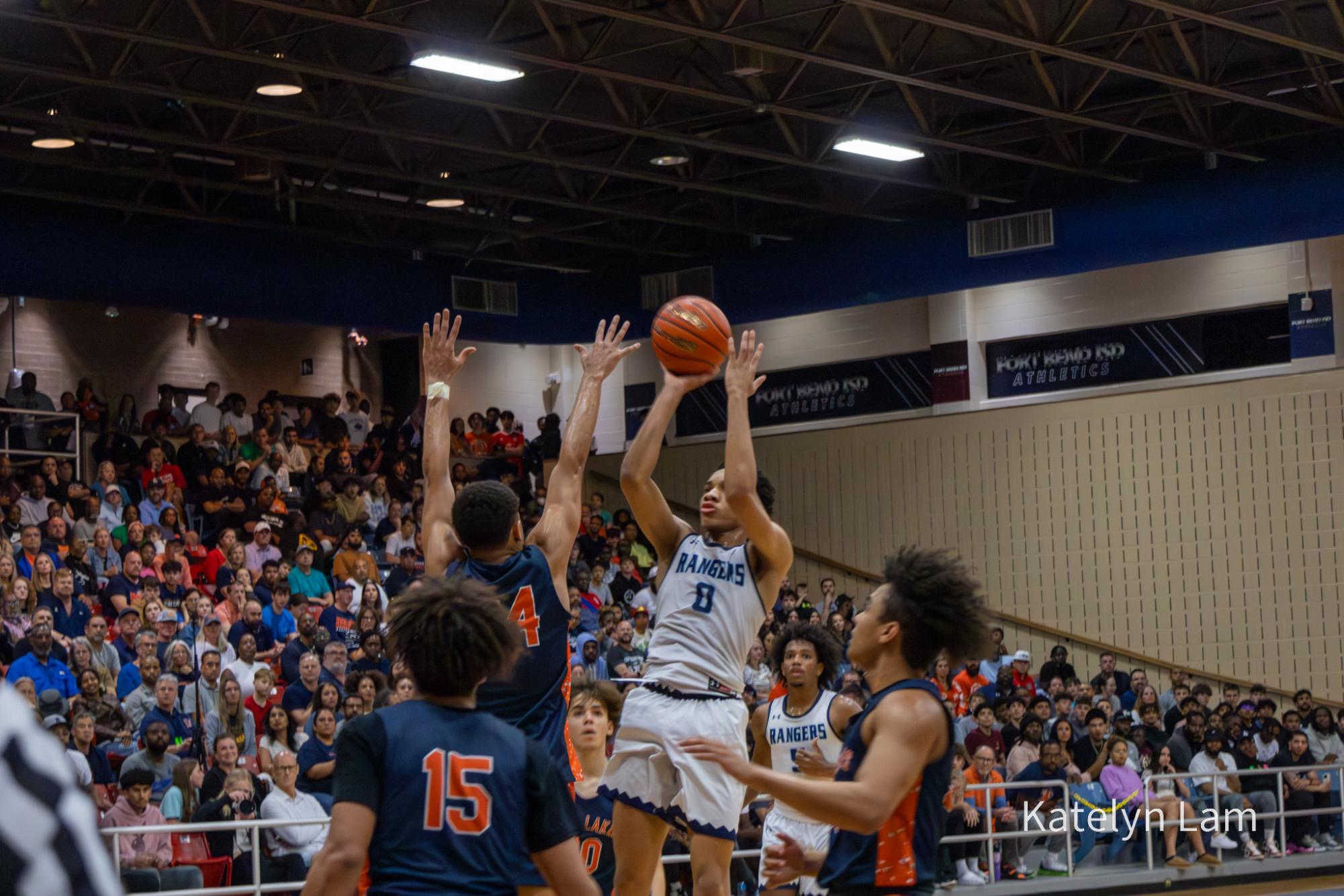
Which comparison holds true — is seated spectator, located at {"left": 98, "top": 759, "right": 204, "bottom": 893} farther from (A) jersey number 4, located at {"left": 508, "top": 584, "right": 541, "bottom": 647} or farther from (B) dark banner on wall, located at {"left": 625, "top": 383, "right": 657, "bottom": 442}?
(B) dark banner on wall, located at {"left": 625, "top": 383, "right": 657, "bottom": 442}

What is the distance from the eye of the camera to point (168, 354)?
69.2ft

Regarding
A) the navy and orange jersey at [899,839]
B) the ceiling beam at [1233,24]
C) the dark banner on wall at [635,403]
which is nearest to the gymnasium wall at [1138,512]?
the dark banner on wall at [635,403]

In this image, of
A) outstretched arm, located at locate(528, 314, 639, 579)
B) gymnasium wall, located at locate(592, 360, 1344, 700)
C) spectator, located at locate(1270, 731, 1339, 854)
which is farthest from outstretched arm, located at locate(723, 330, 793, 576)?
gymnasium wall, located at locate(592, 360, 1344, 700)

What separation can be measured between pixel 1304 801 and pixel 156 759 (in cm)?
1044

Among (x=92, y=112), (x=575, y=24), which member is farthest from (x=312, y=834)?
(x=92, y=112)

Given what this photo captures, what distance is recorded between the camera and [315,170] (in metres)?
19.7

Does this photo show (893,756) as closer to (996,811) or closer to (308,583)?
(996,811)

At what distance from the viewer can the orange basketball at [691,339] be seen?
6094 mm

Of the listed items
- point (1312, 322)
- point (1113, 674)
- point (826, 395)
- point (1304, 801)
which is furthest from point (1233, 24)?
point (826, 395)

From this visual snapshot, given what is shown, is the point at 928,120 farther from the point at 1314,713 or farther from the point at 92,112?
the point at 92,112

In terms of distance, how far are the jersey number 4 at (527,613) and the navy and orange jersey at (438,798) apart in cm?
159

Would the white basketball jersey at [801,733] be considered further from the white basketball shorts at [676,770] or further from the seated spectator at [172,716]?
the seated spectator at [172,716]

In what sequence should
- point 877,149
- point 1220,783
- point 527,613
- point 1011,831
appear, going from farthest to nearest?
point 877,149 → point 1220,783 → point 1011,831 → point 527,613

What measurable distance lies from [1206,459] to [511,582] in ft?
51.9
